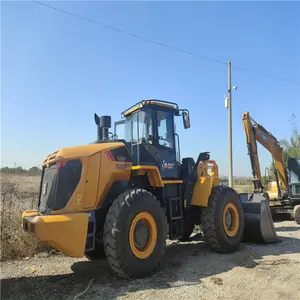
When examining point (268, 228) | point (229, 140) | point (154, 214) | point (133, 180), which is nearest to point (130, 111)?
point (133, 180)

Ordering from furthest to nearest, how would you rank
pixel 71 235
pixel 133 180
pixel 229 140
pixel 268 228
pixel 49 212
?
pixel 229 140 < pixel 268 228 < pixel 133 180 < pixel 49 212 < pixel 71 235

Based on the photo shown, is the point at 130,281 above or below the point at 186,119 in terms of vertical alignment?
below

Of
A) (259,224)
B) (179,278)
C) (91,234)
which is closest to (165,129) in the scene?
(91,234)

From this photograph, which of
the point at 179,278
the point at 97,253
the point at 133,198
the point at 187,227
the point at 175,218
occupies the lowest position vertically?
the point at 179,278

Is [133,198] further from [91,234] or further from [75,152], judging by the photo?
[75,152]

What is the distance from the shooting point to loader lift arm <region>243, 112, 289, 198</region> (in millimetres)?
13156

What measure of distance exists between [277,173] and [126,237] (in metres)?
10.2

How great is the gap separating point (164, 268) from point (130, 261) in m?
1.08

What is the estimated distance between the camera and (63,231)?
5.34 meters

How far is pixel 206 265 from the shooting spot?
654cm

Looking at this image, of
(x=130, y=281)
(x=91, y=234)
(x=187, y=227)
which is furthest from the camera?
(x=187, y=227)

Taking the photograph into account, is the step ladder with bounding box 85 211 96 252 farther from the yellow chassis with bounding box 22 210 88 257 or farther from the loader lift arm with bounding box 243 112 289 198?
the loader lift arm with bounding box 243 112 289 198

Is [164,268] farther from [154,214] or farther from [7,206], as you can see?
[7,206]

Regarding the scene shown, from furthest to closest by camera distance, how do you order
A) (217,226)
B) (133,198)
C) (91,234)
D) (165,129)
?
(165,129) < (217,226) < (133,198) < (91,234)
